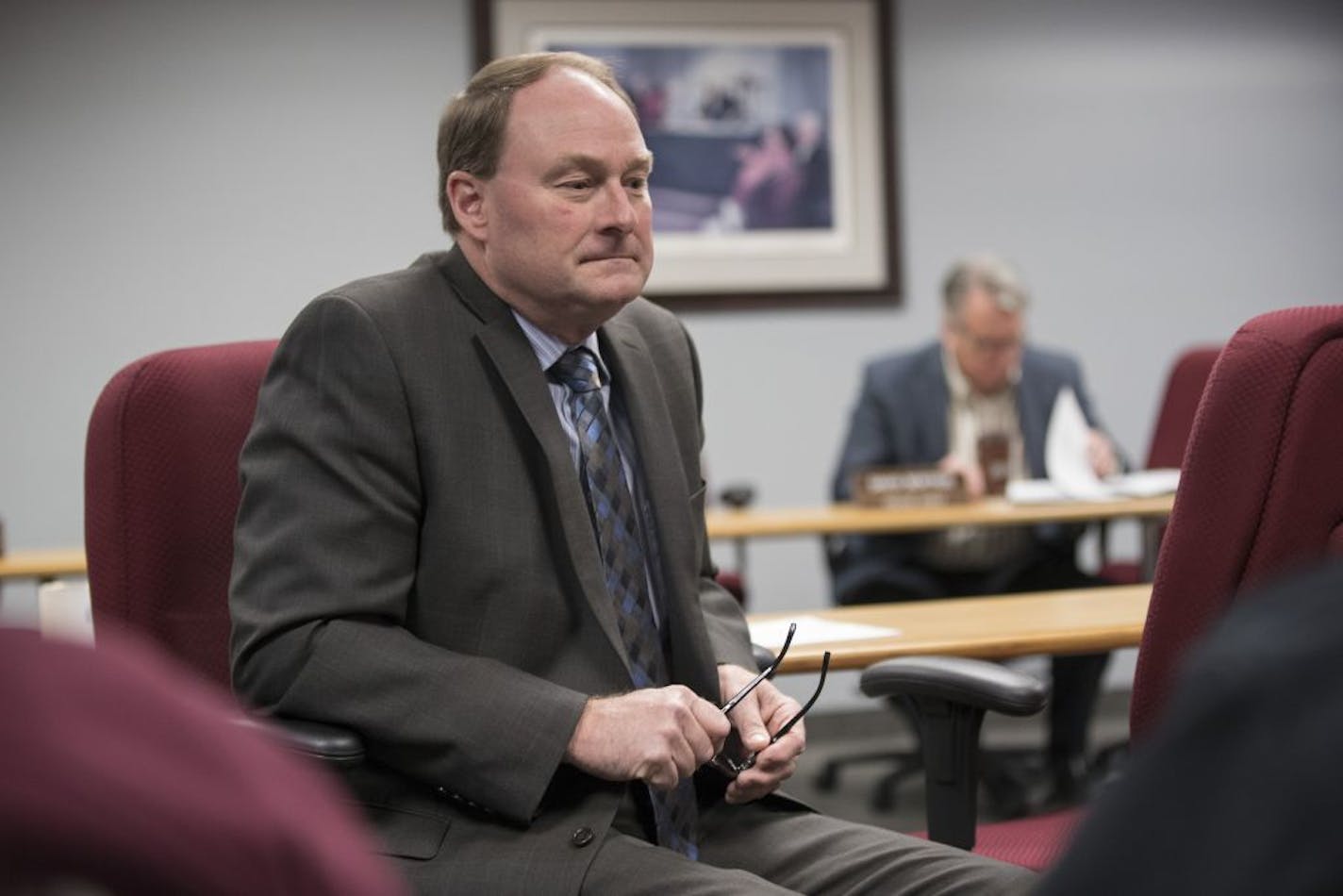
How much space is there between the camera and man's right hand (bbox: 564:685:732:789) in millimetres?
1602

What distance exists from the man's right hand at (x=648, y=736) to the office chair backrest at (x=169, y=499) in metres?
0.60

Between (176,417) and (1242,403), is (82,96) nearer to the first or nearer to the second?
(176,417)

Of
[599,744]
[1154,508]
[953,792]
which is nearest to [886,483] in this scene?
[1154,508]

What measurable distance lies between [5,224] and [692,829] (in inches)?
163

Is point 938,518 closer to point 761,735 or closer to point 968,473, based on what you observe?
point 968,473

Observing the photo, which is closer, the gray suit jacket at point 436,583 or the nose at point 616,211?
the gray suit jacket at point 436,583

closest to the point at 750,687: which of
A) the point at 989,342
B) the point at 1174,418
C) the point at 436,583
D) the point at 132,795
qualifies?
the point at 436,583

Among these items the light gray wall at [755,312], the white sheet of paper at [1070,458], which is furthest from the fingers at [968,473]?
the light gray wall at [755,312]

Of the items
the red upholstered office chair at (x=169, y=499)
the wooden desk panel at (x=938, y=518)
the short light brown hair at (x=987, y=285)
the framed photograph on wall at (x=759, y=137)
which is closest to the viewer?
the red upholstered office chair at (x=169, y=499)

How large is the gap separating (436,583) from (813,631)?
78 cm

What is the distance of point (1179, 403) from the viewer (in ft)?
14.3

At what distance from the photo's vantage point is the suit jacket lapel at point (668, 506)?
186cm

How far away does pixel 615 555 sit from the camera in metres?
1.83

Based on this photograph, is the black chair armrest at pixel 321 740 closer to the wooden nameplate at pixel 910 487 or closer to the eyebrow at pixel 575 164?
the eyebrow at pixel 575 164
